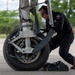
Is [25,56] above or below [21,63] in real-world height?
above

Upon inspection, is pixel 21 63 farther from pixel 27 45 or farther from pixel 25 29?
pixel 25 29

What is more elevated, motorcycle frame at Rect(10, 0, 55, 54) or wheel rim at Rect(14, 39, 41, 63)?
motorcycle frame at Rect(10, 0, 55, 54)

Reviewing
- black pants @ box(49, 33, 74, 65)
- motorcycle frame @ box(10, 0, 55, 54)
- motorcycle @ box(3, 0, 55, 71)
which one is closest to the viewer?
motorcycle frame @ box(10, 0, 55, 54)

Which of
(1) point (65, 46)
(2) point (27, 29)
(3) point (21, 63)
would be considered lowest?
(3) point (21, 63)

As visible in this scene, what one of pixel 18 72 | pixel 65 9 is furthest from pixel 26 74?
pixel 65 9

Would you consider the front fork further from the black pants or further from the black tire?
the black pants

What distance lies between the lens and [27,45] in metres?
7.15

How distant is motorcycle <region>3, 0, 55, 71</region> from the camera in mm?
7094

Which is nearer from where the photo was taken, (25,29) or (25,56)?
(25,56)

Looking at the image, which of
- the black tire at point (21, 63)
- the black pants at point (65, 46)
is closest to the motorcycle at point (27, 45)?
the black tire at point (21, 63)

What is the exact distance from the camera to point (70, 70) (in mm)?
7258

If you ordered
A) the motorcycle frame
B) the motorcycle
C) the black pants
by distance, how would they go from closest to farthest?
the motorcycle frame < the motorcycle < the black pants

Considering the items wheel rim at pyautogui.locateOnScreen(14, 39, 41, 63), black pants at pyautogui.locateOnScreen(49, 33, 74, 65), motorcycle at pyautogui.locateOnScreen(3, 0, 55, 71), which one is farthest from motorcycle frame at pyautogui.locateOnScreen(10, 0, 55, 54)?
black pants at pyautogui.locateOnScreen(49, 33, 74, 65)

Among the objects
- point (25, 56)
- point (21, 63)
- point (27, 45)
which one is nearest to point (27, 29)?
point (27, 45)
